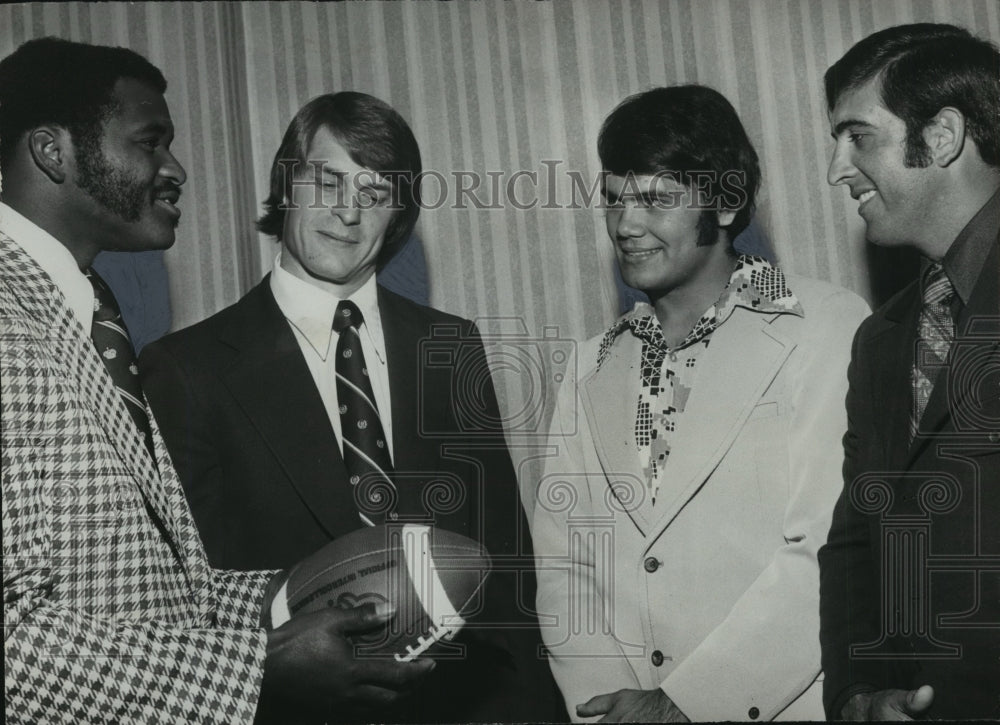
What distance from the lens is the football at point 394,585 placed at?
2.38m

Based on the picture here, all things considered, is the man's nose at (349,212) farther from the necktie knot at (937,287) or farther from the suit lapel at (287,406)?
the necktie knot at (937,287)

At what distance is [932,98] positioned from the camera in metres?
2.49

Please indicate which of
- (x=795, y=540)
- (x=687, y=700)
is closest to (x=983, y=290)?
(x=795, y=540)

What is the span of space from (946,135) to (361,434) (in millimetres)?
1396

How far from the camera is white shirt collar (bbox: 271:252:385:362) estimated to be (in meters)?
2.58

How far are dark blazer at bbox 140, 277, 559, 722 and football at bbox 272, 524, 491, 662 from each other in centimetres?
6

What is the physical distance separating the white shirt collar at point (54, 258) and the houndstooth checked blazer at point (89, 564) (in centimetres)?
4

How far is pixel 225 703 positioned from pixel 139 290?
92cm

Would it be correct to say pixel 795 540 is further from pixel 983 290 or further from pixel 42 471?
pixel 42 471

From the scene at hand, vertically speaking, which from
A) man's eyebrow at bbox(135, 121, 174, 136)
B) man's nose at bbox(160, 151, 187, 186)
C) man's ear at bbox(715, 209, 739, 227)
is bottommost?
man's ear at bbox(715, 209, 739, 227)

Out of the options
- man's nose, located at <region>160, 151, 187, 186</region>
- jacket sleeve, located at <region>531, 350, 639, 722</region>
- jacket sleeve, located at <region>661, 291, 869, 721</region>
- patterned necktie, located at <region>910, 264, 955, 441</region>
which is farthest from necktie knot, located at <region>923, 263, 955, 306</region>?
man's nose, located at <region>160, 151, 187, 186</region>

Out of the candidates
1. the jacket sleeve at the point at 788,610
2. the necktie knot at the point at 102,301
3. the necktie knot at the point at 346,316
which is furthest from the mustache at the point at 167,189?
the jacket sleeve at the point at 788,610

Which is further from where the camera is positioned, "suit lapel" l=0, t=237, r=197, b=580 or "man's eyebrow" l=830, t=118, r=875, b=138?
"man's eyebrow" l=830, t=118, r=875, b=138

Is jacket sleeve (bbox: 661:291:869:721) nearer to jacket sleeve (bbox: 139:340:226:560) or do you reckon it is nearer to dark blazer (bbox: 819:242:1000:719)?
dark blazer (bbox: 819:242:1000:719)
